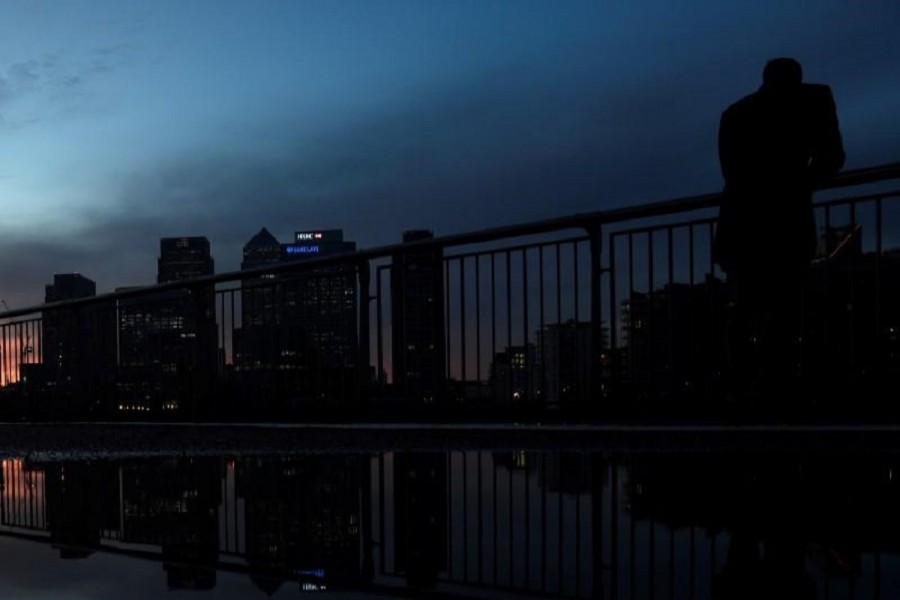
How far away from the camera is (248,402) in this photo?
7.67 m

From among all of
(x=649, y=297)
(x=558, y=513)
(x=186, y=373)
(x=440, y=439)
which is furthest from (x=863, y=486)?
(x=186, y=373)

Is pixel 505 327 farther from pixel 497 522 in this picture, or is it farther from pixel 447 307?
pixel 497 522

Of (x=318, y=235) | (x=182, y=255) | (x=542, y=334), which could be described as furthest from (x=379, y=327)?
(x=318, y=235)

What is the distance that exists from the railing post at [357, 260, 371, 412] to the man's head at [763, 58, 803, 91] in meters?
3.49

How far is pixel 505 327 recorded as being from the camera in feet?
21.7

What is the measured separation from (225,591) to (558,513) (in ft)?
3.39

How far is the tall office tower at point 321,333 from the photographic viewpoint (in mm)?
7219

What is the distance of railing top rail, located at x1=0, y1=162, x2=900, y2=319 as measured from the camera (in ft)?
15.8

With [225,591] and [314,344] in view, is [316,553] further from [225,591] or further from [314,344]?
[314,344]

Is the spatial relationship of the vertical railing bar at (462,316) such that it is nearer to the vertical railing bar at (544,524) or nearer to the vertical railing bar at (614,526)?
the vertical railing bar at (544,524)

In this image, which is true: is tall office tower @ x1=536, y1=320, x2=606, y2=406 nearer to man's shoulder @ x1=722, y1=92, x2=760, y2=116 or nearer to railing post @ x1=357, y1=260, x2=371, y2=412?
railing post @ x1=357, y1=260, x2=371, y2=412

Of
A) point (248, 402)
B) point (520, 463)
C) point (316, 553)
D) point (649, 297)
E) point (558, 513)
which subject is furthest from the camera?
point (248, 402)

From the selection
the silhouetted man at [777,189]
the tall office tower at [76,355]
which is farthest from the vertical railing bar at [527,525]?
the tall office tower at [76,355]

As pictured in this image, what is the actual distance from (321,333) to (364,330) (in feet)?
3.40
